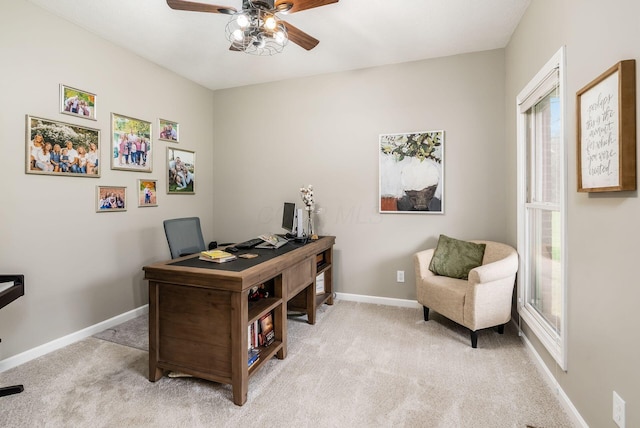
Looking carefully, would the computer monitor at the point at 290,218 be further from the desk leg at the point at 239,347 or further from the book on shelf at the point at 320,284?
the desk leg at the point at 239,347

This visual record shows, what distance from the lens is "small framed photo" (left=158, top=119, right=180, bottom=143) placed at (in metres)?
3.57

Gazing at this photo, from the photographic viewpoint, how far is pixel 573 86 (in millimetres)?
1701

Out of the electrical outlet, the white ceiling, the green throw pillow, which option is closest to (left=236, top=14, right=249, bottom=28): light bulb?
the white ceiling

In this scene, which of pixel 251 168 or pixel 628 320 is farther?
pixel 251 168

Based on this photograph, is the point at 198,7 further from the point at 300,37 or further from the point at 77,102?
the point at 77,102

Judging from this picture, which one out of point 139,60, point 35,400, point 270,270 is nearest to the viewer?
point 35,400

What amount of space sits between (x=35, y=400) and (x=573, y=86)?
364cm

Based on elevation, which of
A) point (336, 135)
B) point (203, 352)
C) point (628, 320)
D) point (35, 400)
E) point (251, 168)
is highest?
point (336, 135)

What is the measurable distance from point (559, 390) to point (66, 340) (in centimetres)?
368

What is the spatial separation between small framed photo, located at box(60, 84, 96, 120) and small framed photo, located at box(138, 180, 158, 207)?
2.57 ft

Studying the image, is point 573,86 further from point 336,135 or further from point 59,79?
point 59,79

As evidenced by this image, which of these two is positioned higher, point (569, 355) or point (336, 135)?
point (336, 135)

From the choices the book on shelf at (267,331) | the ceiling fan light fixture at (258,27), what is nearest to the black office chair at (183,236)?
the book on shelf at (267,331)

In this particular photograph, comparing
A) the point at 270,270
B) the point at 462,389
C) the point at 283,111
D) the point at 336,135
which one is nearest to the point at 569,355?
the point at 462,389
